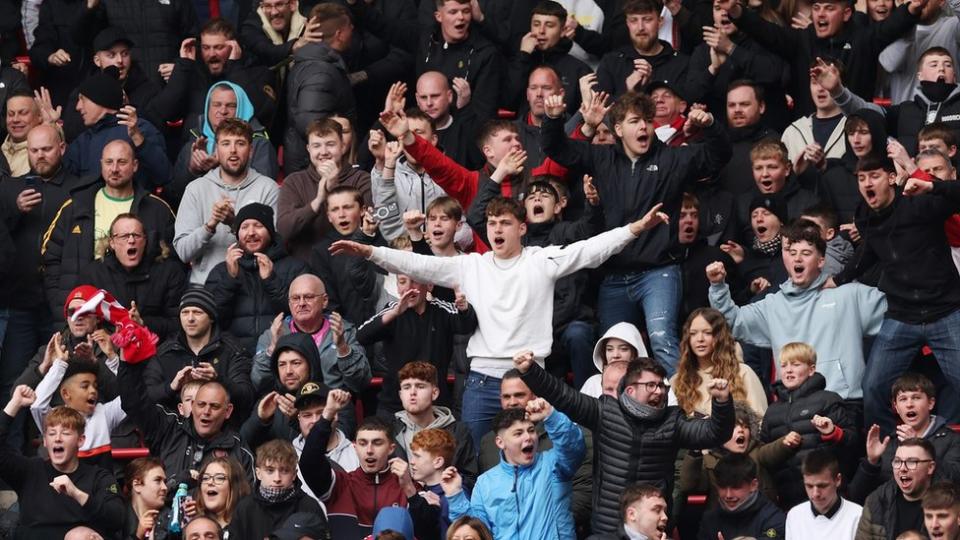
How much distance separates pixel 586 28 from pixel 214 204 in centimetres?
392

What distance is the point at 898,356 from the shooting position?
15078mm

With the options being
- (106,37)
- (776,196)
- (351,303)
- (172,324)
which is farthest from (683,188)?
(106,37)

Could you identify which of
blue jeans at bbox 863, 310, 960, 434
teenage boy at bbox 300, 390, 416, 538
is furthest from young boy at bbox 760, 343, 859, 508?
teenage boy at bbox 300, 390, 416, 538

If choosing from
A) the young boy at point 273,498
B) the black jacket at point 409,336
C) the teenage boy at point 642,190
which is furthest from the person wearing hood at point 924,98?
the young boy at point 273,498

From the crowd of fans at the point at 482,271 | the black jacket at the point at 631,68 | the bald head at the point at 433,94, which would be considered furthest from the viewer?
the black jacket at the point at 631,68

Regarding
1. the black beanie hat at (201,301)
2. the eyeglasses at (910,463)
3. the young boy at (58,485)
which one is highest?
the black beanie hat at (201,301)

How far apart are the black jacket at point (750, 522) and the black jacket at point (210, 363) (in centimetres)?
314

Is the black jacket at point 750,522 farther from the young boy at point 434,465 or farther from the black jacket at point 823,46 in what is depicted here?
the black jacket at point 823,46

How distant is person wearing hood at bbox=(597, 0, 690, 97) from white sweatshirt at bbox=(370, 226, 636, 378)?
319cm

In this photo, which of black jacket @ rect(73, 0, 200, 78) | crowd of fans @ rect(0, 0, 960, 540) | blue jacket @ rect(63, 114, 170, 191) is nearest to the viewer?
crowd of fans @ rect(0, 0, 960, 540)

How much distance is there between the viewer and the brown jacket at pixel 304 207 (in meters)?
16.6

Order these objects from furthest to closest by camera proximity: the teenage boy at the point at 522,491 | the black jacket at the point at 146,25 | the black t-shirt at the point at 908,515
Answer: the black jacket at the point at 146,25 → the teenage boy at the point at 522,491 → the black t-shirt at the point at 908,515

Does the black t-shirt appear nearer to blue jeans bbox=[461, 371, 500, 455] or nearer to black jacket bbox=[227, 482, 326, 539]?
blue jeans bbox=[461, 371, 500, 455]

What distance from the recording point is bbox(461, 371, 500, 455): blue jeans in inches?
591
